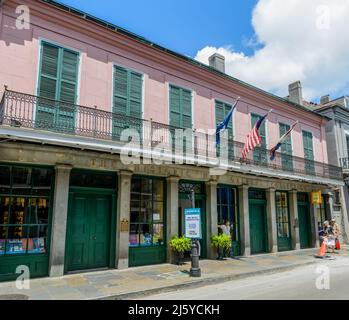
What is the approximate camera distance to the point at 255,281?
8.85 m

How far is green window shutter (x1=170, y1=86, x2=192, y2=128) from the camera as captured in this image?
12.2m

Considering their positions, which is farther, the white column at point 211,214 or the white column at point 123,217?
the white column at point 211,214

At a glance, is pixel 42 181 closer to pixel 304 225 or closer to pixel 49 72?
pixel 49 72

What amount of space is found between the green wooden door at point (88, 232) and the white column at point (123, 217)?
1.34 ft

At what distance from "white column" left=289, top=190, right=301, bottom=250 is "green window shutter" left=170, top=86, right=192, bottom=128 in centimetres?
740

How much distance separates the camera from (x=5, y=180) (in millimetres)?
8758

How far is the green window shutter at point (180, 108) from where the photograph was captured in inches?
482

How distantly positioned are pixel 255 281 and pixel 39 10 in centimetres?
1011

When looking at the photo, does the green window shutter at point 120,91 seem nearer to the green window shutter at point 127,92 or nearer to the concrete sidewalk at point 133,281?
the green window shutter at point 127,92

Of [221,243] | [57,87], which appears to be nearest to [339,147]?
[221,243]

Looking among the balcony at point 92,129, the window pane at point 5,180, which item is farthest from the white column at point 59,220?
the window pane at point 5,180

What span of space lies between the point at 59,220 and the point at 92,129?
111 inches
